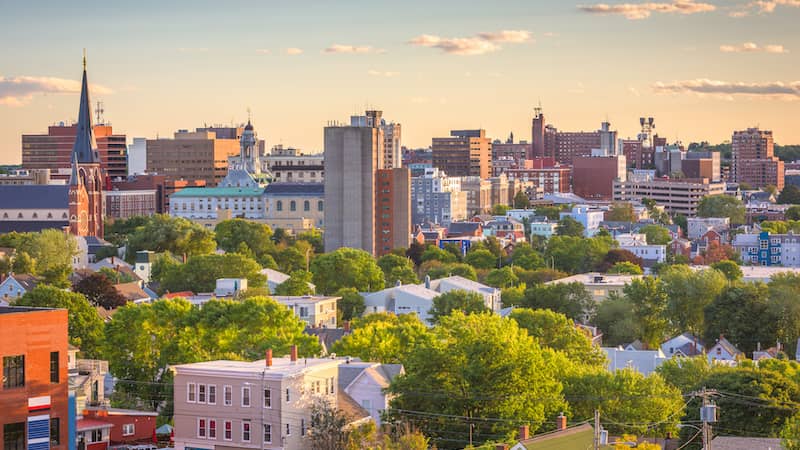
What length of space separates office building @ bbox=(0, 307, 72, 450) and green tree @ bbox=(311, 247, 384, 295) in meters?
79.4

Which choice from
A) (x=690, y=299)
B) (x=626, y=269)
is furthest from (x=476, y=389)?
(x=626, y=269)

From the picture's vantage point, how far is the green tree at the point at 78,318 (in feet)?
248

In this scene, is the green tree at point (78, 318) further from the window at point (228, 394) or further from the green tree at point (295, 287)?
the green tree at point (295, 287)

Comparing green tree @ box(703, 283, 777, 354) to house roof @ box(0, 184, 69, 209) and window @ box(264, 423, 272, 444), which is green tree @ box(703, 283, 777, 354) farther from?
house roof @ box(0, 184, 69, 209)

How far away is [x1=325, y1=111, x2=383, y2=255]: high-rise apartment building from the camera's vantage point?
16388 cm

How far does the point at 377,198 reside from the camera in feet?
547

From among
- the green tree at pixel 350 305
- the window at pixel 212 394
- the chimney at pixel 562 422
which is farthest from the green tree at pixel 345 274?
the chimney at pixel 562 422

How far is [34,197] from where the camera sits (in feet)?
627

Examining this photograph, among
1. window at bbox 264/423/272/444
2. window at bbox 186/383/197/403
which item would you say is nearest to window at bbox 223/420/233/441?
window at bbox 264/423/272/444

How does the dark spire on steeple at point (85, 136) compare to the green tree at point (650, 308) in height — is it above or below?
above

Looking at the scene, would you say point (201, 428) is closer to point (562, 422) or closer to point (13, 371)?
point (13, 371)

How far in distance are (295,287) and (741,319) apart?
32.8m

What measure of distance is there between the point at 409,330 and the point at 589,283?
186ft

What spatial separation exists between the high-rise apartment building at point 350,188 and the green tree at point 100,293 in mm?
65763
